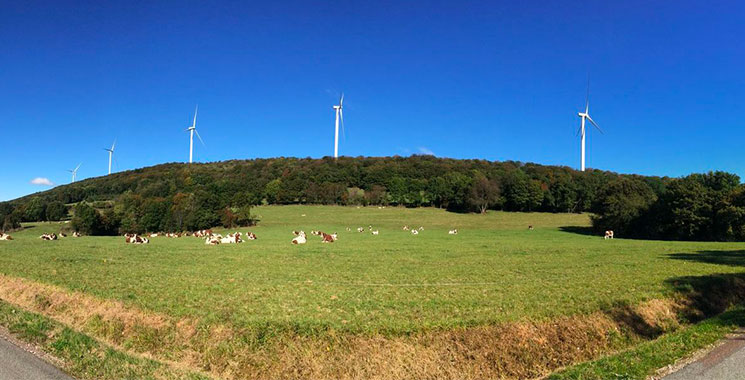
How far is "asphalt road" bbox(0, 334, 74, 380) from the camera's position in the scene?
707 centimetres

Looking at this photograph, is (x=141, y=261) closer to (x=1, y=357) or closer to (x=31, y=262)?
(x=31, y=262)

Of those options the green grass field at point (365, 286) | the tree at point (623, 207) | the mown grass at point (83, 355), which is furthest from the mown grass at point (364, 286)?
the tree at point (623, 207)

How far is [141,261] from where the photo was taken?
23578 mm

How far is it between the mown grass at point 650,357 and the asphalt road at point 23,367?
9.54 meters

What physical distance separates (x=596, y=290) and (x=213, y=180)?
135 meters

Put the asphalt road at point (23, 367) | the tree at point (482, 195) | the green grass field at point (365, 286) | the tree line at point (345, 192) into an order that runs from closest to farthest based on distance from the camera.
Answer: the asphalt road at point (23, 367) < the green grass field at point (365, 286) < the tree line at point (345, 192) < the tree at point (482, 195)

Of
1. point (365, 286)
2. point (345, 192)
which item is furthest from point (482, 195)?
point (365, 286)

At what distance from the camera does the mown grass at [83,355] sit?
7.61 meters

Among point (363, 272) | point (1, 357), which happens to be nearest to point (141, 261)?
point (363, 272)

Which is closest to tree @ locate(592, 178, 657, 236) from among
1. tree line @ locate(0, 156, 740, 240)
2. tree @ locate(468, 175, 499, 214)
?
tree line @ locate(0, 156, 740, 240)

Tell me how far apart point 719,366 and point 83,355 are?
12.7m

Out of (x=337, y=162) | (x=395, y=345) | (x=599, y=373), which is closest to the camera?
(x=599, y=373)

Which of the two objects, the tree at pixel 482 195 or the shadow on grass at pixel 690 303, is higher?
the tree at pixel 482 195

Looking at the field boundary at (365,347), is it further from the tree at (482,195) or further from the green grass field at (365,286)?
the tree at (482,195)
